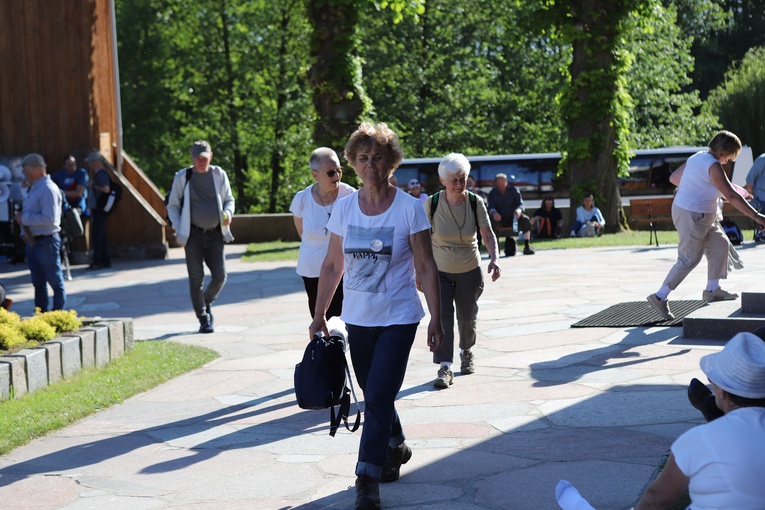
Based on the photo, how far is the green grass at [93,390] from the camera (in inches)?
261

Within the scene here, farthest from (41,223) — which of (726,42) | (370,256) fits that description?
(726,42)

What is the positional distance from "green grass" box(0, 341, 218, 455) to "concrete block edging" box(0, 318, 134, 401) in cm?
7

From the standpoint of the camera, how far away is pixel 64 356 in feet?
26.5

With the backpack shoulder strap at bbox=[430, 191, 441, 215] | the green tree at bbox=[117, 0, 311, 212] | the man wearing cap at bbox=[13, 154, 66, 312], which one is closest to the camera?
the backpack shoulder strap at bbox=[430, 191, 441, 215]

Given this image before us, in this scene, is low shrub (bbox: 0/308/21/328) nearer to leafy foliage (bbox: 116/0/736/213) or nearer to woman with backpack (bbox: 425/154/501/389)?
woman with backpack (bbox: 425/154/501/389)

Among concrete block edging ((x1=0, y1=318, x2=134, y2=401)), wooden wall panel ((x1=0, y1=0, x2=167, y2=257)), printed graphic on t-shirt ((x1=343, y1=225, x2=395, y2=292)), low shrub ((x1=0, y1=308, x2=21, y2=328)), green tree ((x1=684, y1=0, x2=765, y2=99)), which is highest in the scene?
green tree ((x1=684, y1=0, x2=765, y2=99))

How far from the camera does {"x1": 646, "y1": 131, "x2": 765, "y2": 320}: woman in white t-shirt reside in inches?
359

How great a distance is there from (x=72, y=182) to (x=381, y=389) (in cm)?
1396

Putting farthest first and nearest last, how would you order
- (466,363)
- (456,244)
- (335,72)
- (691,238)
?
(335,72)
(691,238)
(466,363)
(456,244)

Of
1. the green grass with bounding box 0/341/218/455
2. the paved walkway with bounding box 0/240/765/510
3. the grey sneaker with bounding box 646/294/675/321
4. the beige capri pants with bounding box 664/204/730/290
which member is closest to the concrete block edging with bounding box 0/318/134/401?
the green grass with bounding box 0/341/218/455

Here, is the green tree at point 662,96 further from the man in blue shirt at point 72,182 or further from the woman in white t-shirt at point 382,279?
the woman in white t-shirt at point 382,279

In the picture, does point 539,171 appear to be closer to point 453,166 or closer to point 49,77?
point 49,77

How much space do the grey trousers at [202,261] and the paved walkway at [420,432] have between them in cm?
40

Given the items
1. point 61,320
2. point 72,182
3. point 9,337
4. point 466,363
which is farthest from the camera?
point 72,182
